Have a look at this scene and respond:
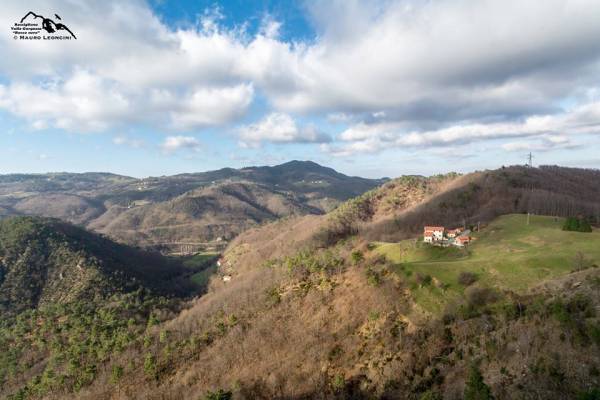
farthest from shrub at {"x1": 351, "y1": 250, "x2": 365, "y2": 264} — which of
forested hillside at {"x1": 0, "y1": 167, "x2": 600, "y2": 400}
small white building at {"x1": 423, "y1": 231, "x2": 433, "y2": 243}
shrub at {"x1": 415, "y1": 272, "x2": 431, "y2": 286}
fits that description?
small white building at {"x1": 423, "y1": 231, "x2": 433, "y2": 243}

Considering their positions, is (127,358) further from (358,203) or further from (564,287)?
(358,203)

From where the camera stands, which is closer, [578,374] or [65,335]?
[578,374]

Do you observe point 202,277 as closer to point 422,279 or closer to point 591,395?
point 422,279

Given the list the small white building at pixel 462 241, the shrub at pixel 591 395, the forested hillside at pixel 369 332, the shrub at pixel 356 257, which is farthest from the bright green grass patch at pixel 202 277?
the shrub at pixel 591 395

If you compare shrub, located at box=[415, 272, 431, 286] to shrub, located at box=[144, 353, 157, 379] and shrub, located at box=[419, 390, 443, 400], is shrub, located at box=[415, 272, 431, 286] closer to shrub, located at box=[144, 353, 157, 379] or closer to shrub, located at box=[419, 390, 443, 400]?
shrub, located at box=[419, 390, 443, 400]

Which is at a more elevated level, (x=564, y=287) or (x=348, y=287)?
(x=564, y=287)

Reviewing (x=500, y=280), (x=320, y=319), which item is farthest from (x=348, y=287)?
(x=500, y=280)

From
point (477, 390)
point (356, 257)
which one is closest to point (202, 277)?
point (356, 257)
